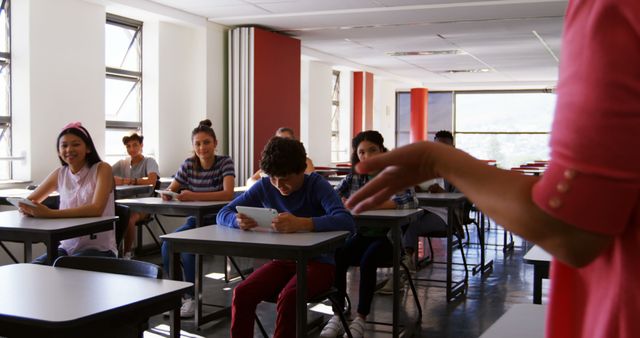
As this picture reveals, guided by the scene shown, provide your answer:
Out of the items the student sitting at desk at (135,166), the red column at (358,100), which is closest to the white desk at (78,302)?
the student sitting at desk at (135,166)

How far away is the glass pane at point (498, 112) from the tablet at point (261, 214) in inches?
592

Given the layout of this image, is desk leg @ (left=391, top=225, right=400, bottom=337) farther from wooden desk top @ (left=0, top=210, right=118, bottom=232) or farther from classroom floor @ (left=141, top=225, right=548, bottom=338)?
wooden desk top @ (left=0, top=210, right=118, bottom=232)

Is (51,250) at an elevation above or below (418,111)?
below

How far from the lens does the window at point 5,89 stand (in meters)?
6.07

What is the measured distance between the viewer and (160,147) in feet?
25.3

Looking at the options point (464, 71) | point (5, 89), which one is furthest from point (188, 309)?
point (464, 71)

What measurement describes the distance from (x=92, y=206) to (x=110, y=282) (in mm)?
1871

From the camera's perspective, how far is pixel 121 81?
24.6 ft

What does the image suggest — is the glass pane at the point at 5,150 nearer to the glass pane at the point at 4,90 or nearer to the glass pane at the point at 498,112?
the glass pane at the point at 4,90

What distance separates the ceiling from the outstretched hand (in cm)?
415

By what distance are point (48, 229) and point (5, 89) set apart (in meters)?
3.39

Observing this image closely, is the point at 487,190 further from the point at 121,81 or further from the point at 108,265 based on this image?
the point at 121,81

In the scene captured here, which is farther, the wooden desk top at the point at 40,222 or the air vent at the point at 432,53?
the air vent at the point at 432,53

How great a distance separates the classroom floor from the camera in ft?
13.9
